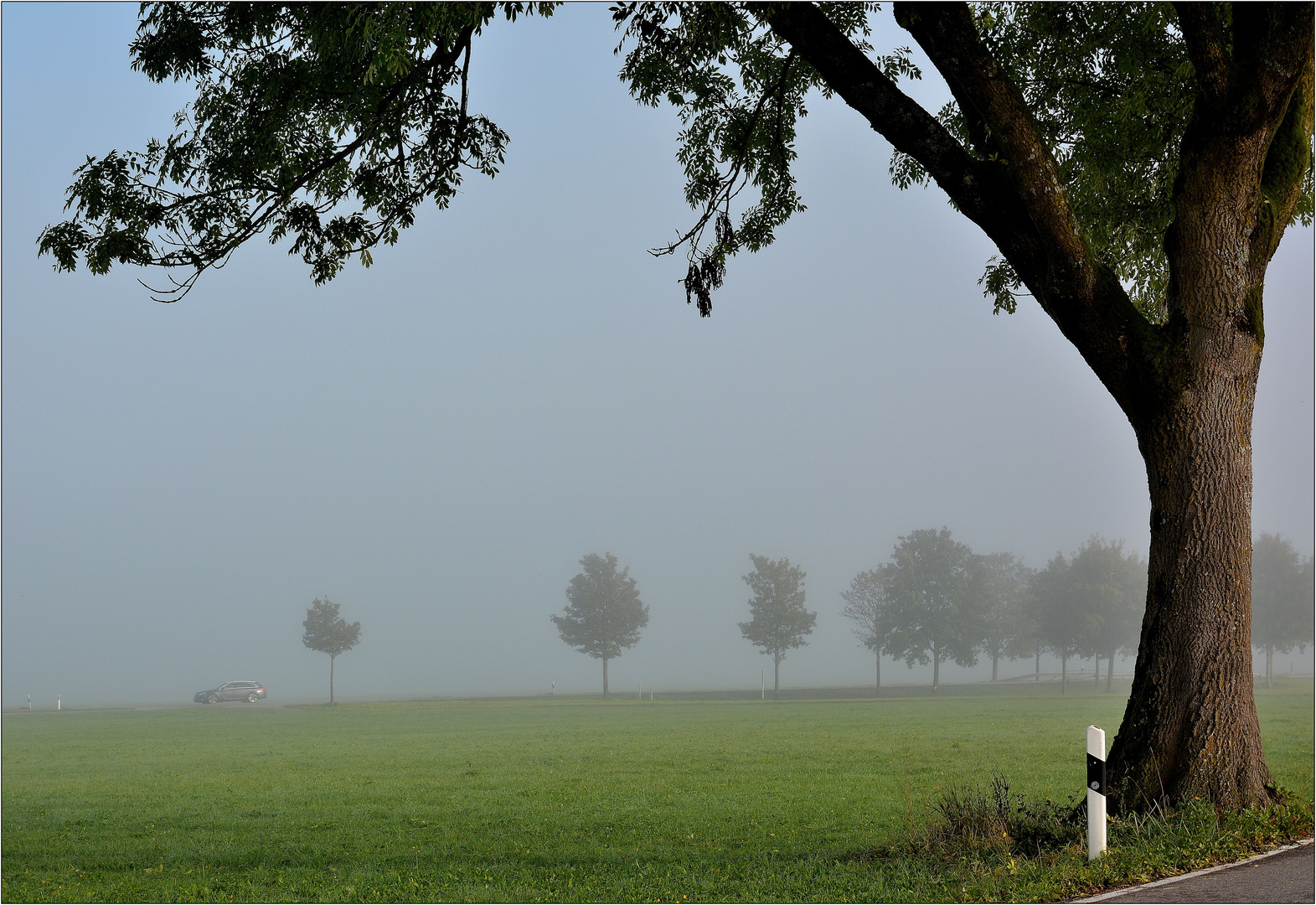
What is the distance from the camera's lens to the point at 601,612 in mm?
67688

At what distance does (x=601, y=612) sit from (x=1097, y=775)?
2421 inches

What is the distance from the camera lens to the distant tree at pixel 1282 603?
61.4m

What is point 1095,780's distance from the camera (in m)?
7.28

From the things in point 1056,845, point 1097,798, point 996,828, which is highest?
point 1097,798

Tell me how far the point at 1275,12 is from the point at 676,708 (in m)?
44.3

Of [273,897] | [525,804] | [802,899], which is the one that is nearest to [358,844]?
[273,897]

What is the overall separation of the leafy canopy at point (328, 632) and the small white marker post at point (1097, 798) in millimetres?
61743

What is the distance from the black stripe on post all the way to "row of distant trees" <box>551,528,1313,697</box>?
58.0 meters

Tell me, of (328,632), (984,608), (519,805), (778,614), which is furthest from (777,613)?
(519,805)

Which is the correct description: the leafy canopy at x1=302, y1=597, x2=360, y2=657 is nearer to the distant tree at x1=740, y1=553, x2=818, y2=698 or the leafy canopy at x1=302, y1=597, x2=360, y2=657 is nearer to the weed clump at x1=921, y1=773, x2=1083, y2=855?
the distant tree at x1=740, y1=553, x2=818, y2=698

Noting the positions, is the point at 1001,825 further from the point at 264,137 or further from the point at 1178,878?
the point at 264,137

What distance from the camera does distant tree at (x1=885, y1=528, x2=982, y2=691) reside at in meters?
66.1

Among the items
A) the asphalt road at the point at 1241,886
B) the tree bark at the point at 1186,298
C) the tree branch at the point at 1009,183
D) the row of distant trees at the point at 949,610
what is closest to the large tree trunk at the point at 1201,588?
the tree bark at the point at 1186,298

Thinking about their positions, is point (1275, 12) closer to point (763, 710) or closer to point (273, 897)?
point (273, 897)
